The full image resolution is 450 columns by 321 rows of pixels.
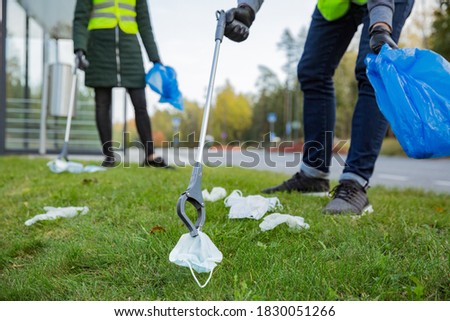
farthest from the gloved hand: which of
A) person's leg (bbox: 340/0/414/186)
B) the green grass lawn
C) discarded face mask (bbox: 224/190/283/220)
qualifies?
person's leg (bbox: 340/0/414/186)

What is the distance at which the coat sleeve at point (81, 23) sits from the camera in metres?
4.34

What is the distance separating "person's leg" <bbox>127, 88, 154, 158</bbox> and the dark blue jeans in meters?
2.15

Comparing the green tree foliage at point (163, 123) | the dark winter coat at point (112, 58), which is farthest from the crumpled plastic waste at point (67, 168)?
the green tree foliage at point (163, 123)

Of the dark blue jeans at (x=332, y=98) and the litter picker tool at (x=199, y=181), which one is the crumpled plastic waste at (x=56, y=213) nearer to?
the litter picker tool at (x=199, y=181)

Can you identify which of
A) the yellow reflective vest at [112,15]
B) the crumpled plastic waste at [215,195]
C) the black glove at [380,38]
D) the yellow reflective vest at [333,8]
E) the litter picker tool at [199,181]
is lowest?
the crumpled plastic waste at [215,195]

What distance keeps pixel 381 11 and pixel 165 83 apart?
2.88m

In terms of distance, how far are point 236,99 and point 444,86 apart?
53.2 m

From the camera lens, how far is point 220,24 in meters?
1.72

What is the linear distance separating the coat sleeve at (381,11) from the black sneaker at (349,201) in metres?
0.80

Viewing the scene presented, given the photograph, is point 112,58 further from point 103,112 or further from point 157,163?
point 157,163

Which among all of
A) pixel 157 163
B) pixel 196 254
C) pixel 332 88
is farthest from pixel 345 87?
pixel 196 254

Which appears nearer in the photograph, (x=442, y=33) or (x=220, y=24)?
(x=220, y=24)

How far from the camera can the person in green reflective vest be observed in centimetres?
196

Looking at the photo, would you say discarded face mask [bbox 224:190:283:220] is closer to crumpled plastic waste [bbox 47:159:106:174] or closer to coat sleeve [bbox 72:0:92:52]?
crumpled plastic waste [bbox 47:159:106:174]
